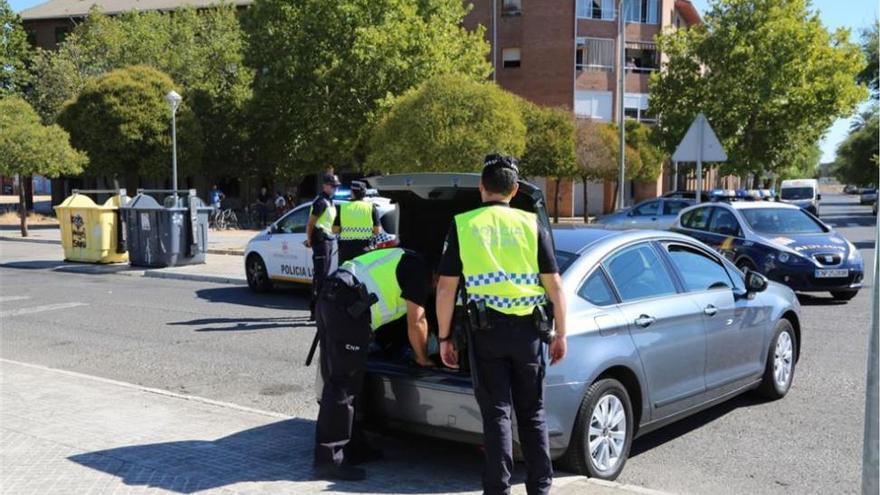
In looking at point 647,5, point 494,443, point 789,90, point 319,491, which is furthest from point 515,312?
point 647,5

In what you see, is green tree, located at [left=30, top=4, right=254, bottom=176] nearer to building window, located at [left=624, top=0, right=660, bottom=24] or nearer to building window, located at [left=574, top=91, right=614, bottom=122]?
building window, located at [left=574, top=91, right=614, bottom=122]

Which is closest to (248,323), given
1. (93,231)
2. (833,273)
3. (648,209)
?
(833,273)

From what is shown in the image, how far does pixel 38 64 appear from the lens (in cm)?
4322

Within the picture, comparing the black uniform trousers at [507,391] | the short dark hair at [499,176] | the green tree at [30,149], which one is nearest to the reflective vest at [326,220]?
the short dark hair at [499,176]

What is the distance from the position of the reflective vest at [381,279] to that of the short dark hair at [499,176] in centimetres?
86

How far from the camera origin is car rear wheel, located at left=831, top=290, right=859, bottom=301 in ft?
40.7

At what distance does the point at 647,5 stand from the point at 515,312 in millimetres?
47727

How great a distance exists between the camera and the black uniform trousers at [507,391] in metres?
3.86

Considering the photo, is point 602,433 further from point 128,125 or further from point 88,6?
point 88,6

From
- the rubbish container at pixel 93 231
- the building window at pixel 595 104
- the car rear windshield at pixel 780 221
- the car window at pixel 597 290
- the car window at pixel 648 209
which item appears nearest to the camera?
the car window at pixel 597 290

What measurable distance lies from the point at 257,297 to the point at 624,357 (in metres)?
9.53

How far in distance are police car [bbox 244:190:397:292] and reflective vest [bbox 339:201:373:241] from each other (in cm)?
370

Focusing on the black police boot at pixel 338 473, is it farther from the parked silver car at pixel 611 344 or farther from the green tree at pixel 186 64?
the green tree at pixel 186 64

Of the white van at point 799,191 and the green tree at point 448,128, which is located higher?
the green tree at point 448,128
